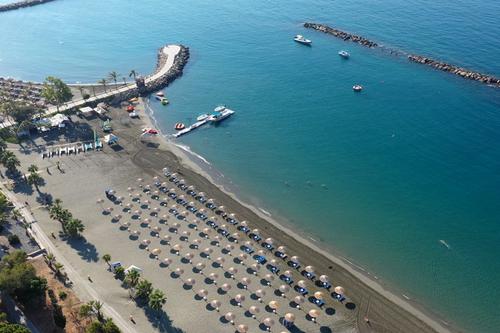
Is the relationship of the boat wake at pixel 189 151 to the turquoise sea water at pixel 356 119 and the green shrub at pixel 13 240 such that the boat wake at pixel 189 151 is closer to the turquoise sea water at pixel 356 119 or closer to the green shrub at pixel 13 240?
the turquoise sea water at pixel 356 119

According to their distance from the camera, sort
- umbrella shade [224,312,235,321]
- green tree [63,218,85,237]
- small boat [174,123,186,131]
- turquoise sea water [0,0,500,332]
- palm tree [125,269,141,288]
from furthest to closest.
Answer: small boat [174,123,186,131]
turquoise sea water [0,0,500,332]
green tree [63,218,85,237]
palm tree [125,269,141,288]
umbrella shade [224,312,235,321]

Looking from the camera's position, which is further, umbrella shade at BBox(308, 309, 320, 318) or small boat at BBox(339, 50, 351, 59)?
small boat at BBox(339, 50, 351, 59)

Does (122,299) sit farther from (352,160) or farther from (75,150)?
(352,160)

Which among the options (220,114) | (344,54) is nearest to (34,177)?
(220,114)

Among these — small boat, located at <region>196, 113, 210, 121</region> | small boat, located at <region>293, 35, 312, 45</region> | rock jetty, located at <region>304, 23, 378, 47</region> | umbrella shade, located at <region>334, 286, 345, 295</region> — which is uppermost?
→ rock jetty, located at <region>304, 23, 378, 47</region>

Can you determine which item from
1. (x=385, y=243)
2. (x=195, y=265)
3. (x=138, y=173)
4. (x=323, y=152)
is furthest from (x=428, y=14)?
(x=195, y=265)

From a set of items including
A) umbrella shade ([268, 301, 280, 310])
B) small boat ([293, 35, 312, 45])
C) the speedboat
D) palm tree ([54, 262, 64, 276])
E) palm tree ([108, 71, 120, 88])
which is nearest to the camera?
umbrella shade ([268, 301, 280, 310])

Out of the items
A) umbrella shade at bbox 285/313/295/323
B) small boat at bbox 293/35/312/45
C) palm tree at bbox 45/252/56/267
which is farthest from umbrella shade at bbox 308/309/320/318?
small boat at bbox 293/35/312/45

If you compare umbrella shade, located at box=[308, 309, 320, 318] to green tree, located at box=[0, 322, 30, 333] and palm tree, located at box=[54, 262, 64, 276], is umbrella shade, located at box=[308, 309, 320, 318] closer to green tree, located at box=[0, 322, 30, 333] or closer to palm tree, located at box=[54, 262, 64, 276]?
green tree, located at box=[0, 322, 30, 333]
